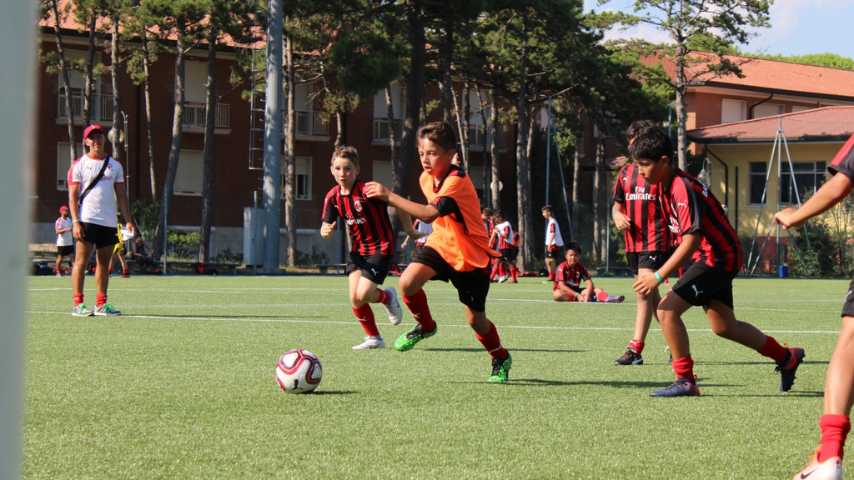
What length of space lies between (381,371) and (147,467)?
423 centimetres

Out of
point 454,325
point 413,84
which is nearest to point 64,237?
point 413,84

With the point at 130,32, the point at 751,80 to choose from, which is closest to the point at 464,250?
the point at 130,32

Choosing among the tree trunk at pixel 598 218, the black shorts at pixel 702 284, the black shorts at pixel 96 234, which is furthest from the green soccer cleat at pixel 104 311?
the tree trunk at pixel 598 218

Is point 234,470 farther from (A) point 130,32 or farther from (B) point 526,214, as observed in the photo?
(B) point 526,214

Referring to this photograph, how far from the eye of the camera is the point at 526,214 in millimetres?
49156

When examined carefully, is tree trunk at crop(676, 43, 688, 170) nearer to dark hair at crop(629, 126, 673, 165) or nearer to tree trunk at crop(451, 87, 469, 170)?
→ tree trunk at crop(451, 87, 469, 170)

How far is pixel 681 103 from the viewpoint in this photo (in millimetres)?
49625

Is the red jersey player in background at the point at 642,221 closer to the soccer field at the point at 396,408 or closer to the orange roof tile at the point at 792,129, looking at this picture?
the soccer field at the point at 396,408

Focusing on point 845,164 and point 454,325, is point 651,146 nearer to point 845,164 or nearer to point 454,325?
point 845,164

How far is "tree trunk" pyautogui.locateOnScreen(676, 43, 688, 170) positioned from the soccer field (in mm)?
35882

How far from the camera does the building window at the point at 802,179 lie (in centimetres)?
5241

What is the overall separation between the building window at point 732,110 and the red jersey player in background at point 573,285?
4718 cm

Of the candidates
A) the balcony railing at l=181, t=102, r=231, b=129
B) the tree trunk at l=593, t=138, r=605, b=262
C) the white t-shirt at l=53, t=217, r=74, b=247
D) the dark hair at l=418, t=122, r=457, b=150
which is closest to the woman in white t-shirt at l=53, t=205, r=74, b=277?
the white t-shirt at l=53, t=217, r=74, b=247

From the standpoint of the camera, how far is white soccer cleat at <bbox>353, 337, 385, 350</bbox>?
1087 cm
